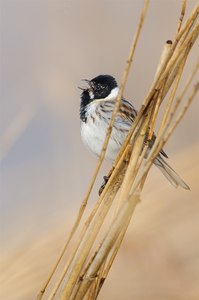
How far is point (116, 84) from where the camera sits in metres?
2.83

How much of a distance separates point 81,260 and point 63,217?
61 cm

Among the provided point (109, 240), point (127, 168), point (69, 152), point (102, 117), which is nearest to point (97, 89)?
point (102, 117)

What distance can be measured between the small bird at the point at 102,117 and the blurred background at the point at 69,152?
0.14 ft

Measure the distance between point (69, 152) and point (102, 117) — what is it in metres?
0.30

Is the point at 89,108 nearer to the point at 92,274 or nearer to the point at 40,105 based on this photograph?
the point at 40,105

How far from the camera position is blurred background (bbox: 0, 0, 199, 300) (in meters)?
1.62

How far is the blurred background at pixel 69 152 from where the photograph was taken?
1616 millimetres

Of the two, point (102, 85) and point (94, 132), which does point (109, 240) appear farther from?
point (102, 85)

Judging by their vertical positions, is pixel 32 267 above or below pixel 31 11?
below

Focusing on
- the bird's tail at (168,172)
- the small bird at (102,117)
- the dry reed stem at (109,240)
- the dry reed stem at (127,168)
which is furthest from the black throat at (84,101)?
the dry reed stem at (109,240)

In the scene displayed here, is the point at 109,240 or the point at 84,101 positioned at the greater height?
the point at 109,240

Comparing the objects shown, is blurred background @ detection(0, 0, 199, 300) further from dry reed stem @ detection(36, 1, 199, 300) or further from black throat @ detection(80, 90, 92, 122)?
dry reed stem @ detection(36, 1, 199, 300)

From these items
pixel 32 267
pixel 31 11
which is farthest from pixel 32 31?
pixel 32 267

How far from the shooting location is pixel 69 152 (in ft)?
7.91
